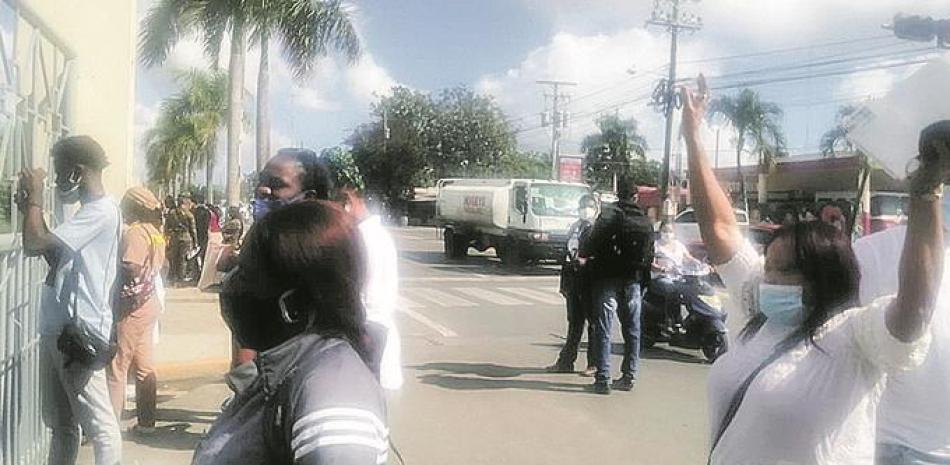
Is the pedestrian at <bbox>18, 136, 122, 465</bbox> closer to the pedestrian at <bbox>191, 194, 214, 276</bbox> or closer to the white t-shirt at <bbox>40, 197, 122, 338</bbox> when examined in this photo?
the white t-shirt at <bbox>40, 197, 122, 338</bbox>

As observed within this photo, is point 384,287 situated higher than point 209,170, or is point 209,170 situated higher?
point 209,170

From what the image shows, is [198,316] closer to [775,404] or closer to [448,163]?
[775,404]

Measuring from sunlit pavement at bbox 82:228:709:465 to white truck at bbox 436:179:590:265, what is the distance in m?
8.73

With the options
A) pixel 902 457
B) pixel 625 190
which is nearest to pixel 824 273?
pixel 902 457

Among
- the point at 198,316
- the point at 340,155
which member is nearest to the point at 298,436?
the point at 340,155

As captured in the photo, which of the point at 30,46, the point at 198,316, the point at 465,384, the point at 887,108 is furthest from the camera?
the point at 198,316

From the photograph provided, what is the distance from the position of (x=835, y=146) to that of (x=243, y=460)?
128 ft

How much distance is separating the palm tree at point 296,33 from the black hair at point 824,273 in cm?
1729

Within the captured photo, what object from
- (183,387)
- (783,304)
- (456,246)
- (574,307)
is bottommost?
(183,387)

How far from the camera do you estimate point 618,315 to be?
8.40 m

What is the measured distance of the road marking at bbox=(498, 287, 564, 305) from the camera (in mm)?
15953

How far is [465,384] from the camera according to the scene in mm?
8555

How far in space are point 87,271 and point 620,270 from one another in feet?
15.8

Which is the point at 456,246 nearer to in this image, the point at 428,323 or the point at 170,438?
the point at 428,323
